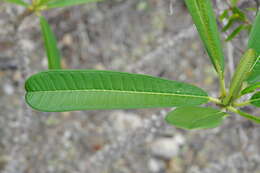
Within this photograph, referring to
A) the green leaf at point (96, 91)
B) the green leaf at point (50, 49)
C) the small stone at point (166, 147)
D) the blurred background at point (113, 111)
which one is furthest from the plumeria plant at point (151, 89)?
the small stone at point (166, 147)

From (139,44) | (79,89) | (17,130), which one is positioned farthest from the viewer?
(139,44)

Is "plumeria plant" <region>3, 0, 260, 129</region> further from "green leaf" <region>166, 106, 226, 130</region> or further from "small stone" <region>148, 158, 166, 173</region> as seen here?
"small stone" <region>148, 158, 166, 173</region>

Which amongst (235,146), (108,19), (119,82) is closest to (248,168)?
(235,146)

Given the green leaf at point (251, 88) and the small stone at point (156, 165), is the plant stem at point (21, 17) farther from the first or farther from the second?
the small stone at point (156, 165)

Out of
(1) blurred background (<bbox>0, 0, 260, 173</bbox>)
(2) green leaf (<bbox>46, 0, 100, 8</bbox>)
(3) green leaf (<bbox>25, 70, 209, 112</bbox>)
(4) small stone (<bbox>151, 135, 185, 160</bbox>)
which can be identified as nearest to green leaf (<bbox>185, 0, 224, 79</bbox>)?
(3) green leaf (<bbox>25, 70, 209, 112</bbox>)

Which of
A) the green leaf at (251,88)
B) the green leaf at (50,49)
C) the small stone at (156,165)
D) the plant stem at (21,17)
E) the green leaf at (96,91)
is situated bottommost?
the small stone at (156,165)

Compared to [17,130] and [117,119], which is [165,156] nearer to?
[117,119]


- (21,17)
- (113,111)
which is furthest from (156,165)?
(21,17)

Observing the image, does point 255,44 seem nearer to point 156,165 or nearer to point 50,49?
point 50,49
